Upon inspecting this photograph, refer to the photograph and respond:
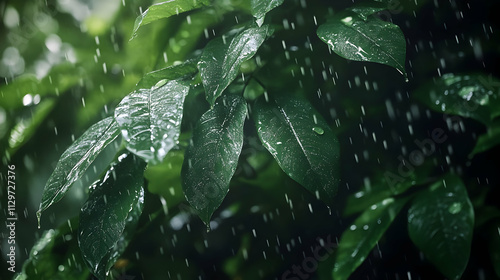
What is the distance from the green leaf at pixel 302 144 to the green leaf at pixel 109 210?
16 cm

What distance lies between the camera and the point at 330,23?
20.3 inches

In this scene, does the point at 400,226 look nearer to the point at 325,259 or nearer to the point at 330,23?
the point at 325,259

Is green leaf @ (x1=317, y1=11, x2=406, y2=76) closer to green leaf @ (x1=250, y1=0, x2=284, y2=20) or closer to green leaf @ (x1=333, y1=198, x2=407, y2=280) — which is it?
green leaf @ (x1=250, y1=0, x2=284, y2=20)

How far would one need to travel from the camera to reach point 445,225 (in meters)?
0.50

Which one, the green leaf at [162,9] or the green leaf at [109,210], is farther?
the green leaf at [162,9]

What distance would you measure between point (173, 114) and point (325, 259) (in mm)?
382

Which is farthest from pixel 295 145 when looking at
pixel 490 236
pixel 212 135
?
pixel 490 236

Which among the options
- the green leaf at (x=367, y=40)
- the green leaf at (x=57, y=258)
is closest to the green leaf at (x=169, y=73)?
the green leaf at (x=367, y=40)

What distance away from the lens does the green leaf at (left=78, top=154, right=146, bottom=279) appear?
0.43 metres

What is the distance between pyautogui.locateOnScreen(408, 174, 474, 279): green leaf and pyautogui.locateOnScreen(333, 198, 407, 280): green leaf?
41mm

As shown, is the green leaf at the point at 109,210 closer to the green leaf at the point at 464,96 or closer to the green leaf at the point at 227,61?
the green leaf at the point at 227,61

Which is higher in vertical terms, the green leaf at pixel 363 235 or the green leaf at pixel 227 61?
the green leaf at pixel 227 61

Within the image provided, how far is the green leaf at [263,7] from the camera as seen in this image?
466 millimetres

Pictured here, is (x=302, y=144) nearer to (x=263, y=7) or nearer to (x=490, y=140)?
(x=263, y=7)
